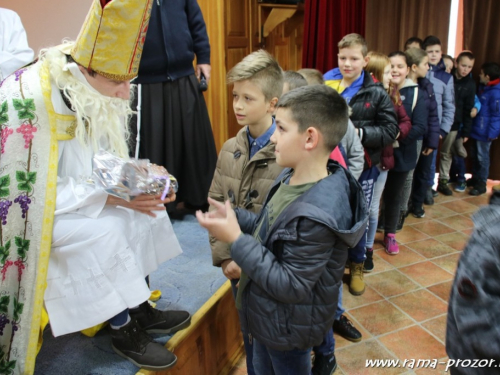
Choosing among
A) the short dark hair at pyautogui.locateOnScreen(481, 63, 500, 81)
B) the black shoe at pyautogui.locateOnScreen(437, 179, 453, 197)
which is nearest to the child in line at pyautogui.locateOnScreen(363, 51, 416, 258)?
the black shoe at pyautogui.locateOnScreen(437, 179, 453, 197)

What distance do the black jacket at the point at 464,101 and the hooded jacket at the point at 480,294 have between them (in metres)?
3.91

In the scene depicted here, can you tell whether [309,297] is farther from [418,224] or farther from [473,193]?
[473,193]

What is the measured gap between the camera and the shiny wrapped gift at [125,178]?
1.33 m

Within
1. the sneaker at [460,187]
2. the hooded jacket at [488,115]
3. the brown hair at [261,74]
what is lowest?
the sneaker at [460,187]

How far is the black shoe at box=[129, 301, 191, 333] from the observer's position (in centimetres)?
162

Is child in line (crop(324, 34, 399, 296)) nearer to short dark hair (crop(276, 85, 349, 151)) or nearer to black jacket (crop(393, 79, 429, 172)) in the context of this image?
black jacket (crop(393, 79, 429, 172))

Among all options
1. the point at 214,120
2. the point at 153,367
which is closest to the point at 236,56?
the point at 214,120

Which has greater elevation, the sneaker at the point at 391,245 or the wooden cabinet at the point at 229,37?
the wooden cabinet at the point at 229,37

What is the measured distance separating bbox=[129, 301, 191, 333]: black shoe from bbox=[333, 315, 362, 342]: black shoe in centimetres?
86

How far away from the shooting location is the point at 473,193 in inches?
169

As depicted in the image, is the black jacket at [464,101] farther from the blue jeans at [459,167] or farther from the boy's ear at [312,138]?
the boy's ear at [312,138]

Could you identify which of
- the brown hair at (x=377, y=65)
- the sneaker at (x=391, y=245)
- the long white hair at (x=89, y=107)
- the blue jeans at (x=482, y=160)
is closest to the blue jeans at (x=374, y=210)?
the sneaker at (x=391, y=245)

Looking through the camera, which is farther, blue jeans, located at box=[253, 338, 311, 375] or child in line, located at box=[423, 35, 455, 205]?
child in line, located at box=[423, 35, 455, 205]

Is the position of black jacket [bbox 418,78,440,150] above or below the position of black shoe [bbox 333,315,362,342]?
above
